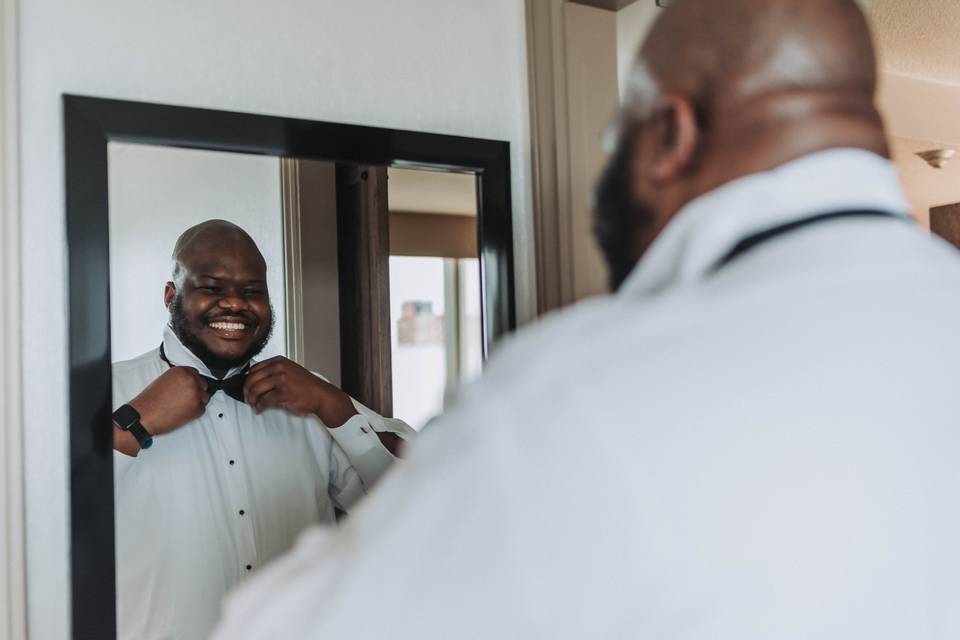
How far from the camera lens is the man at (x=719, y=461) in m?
0.47

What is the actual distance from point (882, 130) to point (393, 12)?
111 centimetres

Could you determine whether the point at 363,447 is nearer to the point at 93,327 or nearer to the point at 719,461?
the point at 93,327

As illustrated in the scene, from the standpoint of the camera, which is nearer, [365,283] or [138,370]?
[138,370]

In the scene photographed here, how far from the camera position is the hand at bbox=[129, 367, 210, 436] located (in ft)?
4.22

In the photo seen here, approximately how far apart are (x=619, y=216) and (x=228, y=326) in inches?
33.5

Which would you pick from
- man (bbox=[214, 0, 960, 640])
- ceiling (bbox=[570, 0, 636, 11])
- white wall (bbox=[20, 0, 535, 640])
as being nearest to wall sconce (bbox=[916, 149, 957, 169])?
ceiling (bbox=[570, 0, 636, 11])

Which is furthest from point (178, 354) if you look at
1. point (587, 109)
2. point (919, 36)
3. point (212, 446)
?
point (919, 36)

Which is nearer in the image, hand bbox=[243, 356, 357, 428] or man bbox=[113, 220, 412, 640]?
man bbox=[113, 220, 412, 640]

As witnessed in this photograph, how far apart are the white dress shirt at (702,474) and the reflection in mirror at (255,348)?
824 millimetres

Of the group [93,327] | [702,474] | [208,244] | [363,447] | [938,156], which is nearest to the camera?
[702,474]

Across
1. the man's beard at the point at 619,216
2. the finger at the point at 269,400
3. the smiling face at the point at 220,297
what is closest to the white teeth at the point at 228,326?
the smiling face at the point at 220,297

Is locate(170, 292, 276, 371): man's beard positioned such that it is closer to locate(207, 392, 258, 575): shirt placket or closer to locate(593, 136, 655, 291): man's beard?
locate(207, 392, 258, 575): shirt placket

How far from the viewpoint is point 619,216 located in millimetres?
661

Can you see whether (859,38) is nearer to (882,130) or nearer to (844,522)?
(882,130)
